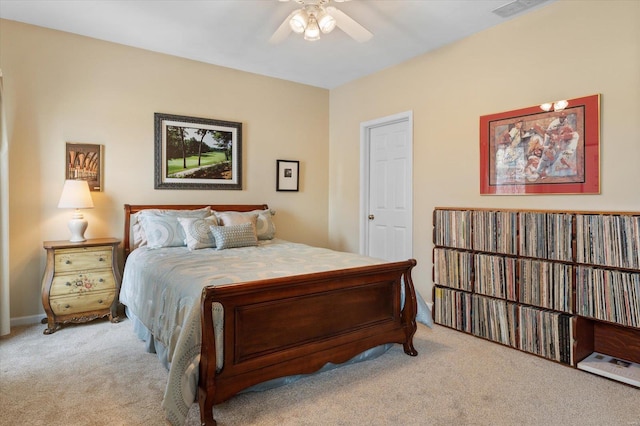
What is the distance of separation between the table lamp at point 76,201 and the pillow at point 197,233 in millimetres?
825

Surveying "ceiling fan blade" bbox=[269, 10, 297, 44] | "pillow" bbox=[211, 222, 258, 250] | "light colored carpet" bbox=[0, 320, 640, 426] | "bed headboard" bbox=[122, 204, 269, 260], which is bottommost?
"light colored carpet" bbox=[0, 320, 640, 426]

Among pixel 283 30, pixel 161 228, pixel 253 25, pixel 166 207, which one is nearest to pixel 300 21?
pixel 283 30

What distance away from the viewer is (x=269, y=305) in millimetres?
2191

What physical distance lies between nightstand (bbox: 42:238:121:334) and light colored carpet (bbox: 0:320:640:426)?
15.6 inches

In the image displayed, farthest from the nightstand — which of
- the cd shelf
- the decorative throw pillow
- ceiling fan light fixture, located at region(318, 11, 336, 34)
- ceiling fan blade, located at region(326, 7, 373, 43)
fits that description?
the cd shelf

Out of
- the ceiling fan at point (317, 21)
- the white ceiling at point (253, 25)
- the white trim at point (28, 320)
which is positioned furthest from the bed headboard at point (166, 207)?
the ceiling fan at point (317, 21)

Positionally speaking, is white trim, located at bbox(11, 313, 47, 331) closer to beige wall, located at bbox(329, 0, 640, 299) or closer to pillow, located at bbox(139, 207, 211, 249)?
pillow, located at bbox(139, 207, 211, 249)

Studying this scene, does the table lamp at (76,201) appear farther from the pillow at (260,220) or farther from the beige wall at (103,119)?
the pillow at (260,220)

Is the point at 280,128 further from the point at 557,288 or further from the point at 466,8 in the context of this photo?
the point at 557,288

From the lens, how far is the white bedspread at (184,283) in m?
1.91

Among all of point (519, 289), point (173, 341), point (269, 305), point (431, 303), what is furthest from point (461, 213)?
point (173, 341)

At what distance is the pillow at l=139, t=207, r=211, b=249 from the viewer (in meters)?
3.61

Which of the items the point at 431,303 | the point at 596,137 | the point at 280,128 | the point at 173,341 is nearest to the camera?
the point at 173,341

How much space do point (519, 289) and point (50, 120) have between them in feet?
14.4
